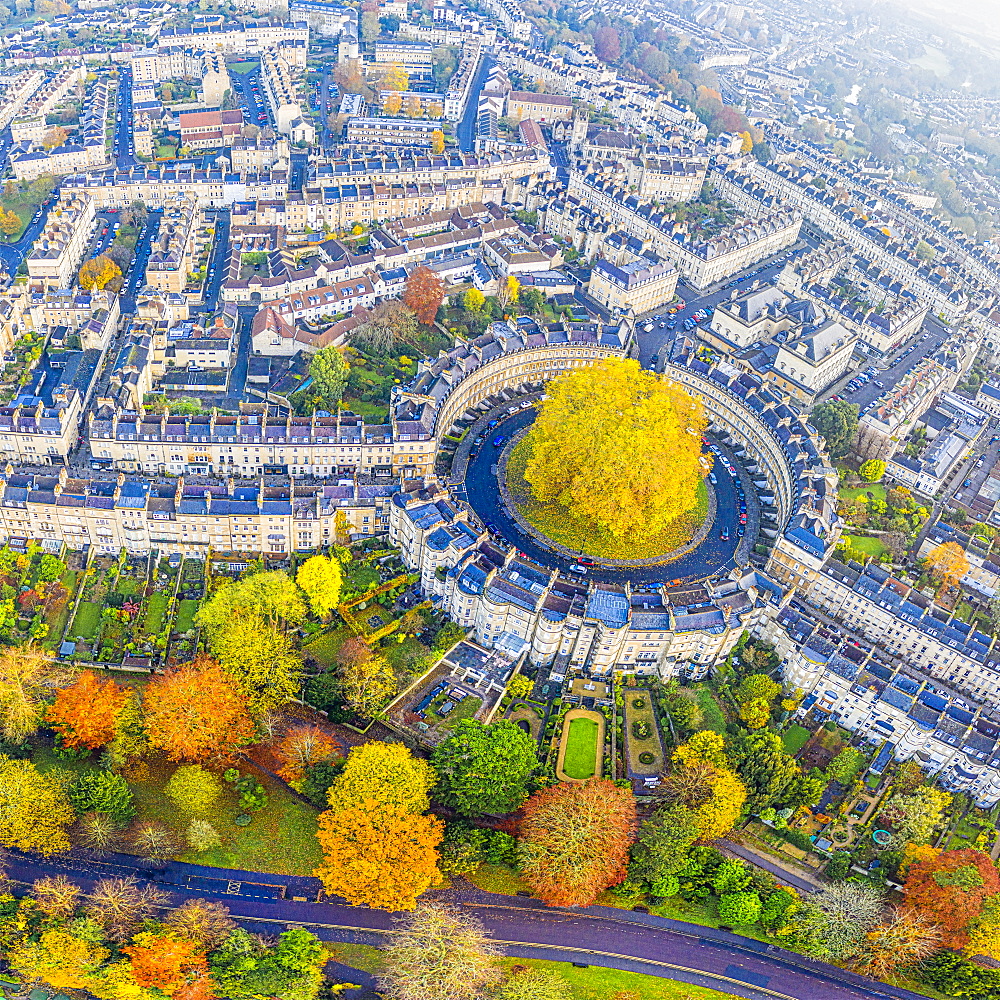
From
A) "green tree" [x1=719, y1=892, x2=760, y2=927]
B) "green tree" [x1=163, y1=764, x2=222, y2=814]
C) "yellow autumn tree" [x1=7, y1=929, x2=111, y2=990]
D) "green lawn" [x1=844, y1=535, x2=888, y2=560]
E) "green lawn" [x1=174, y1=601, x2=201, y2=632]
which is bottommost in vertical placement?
"yellow autumn tree" [x1=7, y1=929, x2=111, y2=990]

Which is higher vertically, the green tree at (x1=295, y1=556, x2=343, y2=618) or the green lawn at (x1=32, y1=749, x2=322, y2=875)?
the green tree at (x1=295, y1=556, x2=343, y2=618)

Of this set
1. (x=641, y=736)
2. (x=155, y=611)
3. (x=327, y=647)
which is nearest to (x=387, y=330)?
(x=327, y=647)

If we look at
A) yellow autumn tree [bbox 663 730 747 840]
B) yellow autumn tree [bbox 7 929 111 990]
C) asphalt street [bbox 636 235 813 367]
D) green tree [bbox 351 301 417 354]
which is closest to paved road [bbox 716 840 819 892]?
yellow autumn tree [bbox 663 730 747 840]

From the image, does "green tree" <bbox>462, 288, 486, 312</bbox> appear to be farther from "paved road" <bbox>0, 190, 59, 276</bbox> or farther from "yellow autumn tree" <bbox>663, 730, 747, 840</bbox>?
"yellow autumn tree" <bbox>663, 730, 747, 840</bbox>

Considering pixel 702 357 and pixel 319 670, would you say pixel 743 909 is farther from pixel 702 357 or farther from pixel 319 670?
pixel 702 357

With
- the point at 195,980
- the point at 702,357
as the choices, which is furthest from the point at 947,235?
the point at 195,980

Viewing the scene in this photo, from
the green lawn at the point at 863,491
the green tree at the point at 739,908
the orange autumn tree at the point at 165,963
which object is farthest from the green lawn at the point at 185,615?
the green lawn at the point at 863,491

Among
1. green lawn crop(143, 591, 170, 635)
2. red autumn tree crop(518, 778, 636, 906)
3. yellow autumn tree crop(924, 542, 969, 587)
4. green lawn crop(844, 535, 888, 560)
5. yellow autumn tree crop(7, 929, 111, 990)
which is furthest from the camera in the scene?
green lawn crop(844, 535, 888, 560)

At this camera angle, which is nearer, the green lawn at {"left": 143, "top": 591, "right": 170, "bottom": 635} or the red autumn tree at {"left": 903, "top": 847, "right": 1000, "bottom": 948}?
the red autumn tree at {"left": 903, "top": 847, "right": 1000, "bottom": 948}
